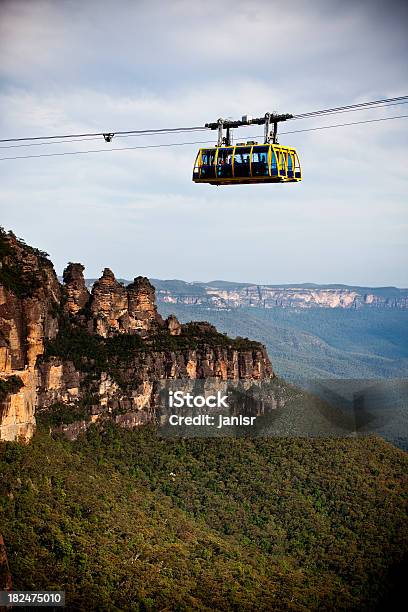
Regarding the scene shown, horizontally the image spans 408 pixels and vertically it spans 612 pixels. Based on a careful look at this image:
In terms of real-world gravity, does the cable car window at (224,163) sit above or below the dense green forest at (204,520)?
above

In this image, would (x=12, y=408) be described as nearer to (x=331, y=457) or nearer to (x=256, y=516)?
(x=256, y=516)

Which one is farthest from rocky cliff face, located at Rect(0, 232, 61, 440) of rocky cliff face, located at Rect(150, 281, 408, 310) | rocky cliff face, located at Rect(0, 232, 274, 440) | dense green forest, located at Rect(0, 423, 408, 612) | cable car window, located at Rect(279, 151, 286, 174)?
rocky cliff face, located at Rect(150, 281, 408, 310)

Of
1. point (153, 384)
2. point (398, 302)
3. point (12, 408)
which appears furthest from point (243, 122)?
point (398, 302)

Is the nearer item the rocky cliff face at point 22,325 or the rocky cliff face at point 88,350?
the rocky cliff face at point 22,325

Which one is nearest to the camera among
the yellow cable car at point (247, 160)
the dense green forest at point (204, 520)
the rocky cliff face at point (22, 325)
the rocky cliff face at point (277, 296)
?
the yellow cable car at point (247, 160)

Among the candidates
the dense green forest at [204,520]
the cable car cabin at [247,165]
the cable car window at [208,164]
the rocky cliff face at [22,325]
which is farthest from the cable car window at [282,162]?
the rocky cliff face at [22,325]

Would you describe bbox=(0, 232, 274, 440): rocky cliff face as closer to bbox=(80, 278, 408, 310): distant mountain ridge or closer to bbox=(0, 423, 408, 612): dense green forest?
bbox=(0, 423, 408, 612): dense green forest

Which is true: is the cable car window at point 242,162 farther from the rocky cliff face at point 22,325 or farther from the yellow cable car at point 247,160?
the rocky cliff face at point 22,325
